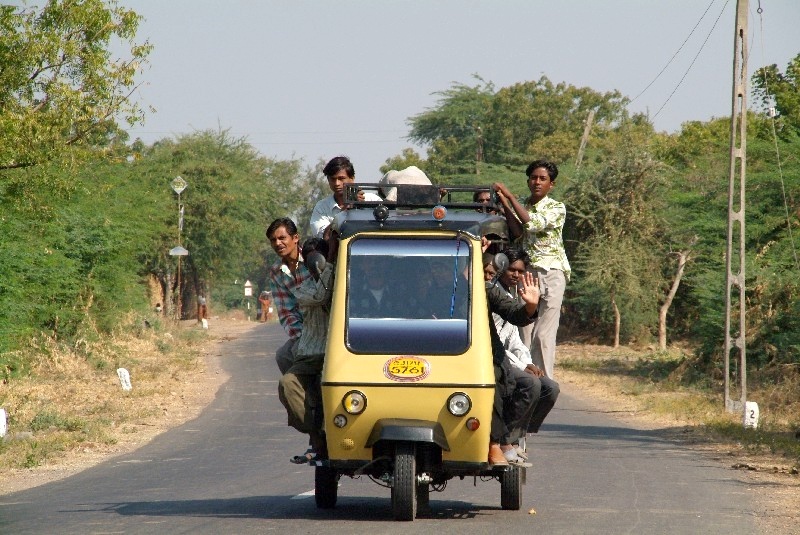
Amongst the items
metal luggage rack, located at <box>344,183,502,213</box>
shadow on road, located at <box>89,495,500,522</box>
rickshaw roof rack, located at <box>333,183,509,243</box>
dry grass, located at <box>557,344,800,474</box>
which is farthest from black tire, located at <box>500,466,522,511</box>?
dry grass, located at <box>557,344,800,474</box>

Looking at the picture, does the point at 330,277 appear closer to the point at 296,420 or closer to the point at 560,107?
the point at 296,420

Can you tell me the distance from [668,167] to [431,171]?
33.3 meters

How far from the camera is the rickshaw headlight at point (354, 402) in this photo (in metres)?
9.23

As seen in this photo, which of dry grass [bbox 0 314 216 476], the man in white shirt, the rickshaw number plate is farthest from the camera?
dry grass [bbox 0 314 216 476]

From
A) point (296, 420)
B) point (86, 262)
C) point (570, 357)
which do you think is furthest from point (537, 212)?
point (570, 357)

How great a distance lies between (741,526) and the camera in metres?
10.1

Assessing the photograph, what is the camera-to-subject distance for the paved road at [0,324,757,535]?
9617 mm

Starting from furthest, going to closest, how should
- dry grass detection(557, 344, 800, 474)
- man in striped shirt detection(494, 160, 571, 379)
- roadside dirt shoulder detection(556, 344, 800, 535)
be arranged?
1. dry grass detection(557, 344, 800, 474)
2. roadside dirt shoulder detection(556, 344, 800, 535)
3. man in striped shirt detection(494, 160, 571, 379)

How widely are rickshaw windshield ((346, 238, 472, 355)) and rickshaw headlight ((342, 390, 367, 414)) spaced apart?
313 millimetres

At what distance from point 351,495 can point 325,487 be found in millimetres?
1684

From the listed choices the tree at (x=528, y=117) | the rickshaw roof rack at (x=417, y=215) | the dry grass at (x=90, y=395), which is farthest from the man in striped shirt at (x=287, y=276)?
the tree at (x=528, y=117)

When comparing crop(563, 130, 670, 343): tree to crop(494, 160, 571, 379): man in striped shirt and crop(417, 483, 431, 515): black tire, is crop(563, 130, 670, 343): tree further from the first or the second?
crop(417, 483, 431, 515): black tire

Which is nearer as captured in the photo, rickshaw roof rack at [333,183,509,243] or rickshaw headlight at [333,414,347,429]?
rickshaw headlight at [333,414,347,429]

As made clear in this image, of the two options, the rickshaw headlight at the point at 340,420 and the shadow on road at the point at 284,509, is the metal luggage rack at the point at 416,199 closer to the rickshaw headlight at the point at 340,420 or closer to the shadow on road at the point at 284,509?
the rickshaw headlight at the point at 340,420
